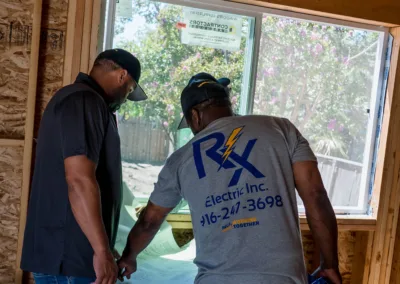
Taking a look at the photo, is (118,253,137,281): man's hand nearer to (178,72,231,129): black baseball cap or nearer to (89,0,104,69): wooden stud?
(178,72,231,129): black baseball cap

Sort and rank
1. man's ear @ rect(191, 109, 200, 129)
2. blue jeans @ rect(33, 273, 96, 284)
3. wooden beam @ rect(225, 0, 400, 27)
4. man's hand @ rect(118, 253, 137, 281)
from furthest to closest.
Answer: wooden beam @ rect(225, 0, 400, 27) → man's hand @ rect(118, 253, 137, 281) → man's ear @ rect(191, 109, 200, 129) → blue jeans @ rect(33, 273, 96, 284)

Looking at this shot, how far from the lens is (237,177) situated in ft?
5.18

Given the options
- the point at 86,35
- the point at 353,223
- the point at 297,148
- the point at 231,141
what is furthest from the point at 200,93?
the point at 353,223

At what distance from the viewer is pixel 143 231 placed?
194 cm

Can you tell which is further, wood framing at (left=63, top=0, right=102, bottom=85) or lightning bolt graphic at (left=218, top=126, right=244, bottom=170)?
wood framing at (left=63, top=0, right=102, bottom=85)

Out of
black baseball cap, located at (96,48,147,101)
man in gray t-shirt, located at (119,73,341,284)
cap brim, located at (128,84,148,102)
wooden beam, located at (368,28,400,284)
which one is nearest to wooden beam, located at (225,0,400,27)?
wooden beam, located at (368,28,400,284)

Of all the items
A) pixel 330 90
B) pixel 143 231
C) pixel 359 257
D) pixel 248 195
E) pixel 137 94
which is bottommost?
pixel 359 257

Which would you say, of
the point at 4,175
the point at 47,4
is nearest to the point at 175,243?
the point at 4,175

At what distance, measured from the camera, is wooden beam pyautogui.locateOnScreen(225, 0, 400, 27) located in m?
3.15

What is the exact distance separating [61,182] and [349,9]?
7.85 ft

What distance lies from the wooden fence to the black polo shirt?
3.65ft

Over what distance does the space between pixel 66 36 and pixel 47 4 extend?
0.19 m

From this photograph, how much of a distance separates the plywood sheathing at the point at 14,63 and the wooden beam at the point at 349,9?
130 centimetres

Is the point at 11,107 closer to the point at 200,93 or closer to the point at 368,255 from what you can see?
the point at 200,93
